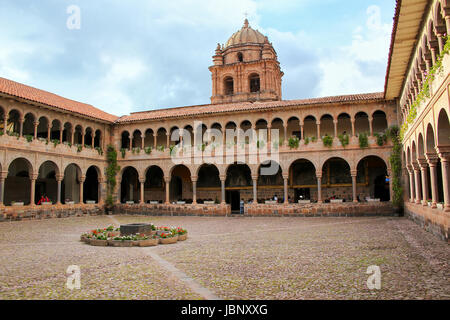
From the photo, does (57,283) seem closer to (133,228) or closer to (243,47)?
(133,228)

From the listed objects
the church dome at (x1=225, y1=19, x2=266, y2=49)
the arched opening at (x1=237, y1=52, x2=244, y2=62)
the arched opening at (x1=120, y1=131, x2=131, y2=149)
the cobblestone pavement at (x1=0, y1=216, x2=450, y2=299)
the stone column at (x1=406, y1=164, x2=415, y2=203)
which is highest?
the church dome at (x1=225, y1=19, x2=266, y2=49)

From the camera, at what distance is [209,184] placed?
1176 inches

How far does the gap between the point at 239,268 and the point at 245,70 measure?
2978cm

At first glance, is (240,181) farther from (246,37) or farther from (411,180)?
(246,37)

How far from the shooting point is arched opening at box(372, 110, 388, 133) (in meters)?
24.3

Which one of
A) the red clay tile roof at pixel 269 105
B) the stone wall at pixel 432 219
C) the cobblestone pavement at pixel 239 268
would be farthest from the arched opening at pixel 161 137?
the stone wall at pixel 432 219

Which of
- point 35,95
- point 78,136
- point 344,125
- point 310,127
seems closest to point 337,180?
point 344,125

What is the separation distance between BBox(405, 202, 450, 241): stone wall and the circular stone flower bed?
847 centimetres

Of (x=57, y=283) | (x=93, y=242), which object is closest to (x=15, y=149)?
(x=93, y=242)

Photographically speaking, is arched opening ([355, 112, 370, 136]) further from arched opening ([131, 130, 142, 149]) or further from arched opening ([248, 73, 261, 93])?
arched opening ([131, 130, 142, 149])

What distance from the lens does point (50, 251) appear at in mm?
10164

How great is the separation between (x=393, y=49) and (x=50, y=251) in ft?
46.3

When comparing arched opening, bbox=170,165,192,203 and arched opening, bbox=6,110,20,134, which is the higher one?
arched opening, bbox=6,110,20,134

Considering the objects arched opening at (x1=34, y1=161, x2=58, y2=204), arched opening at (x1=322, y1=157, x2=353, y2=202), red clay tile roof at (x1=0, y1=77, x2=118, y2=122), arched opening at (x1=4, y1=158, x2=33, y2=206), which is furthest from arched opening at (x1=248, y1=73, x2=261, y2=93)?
arched opening at (x1=4, y1=158, x2=33, y2=206)
